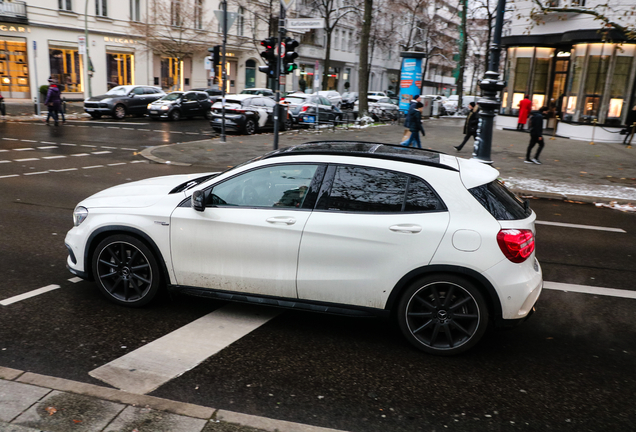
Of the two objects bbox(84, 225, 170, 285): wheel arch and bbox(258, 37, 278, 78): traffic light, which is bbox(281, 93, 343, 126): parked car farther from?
bbox(84, 225, 170, 285): wheel arch

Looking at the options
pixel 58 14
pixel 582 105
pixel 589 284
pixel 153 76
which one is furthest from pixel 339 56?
pixel 589 284

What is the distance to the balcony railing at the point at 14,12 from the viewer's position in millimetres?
33219

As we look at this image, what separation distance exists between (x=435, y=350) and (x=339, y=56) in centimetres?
6078

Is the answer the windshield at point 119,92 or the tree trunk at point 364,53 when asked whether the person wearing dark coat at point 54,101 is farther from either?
the tree trunk at point 364,53

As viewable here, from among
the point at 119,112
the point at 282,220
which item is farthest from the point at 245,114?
the point at 282,220

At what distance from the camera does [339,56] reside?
61.9 meters

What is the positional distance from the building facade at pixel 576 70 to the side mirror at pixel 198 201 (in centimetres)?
2105

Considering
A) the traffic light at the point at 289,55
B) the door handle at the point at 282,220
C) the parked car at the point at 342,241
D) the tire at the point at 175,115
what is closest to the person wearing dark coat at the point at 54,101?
the tire at the point at 175,115

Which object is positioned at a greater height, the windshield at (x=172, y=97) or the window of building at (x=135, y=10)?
the window of building at (x=135, y=10)

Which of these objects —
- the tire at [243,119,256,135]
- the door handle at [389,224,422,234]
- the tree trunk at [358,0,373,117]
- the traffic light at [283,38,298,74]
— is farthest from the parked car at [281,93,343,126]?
the door handle at [389,224,422,234]

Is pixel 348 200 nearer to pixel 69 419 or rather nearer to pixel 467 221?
pixel 467 221

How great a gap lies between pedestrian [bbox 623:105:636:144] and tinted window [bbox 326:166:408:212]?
2079cm

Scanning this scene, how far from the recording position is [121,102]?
27.7 m

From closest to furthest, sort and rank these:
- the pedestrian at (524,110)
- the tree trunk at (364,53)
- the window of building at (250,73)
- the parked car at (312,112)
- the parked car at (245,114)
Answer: the parked car at (245,114) < the parked car at (312,112) < the pedestrian at (524,110) < the tree trunk at (364,53) < the window of building at (250,73)
